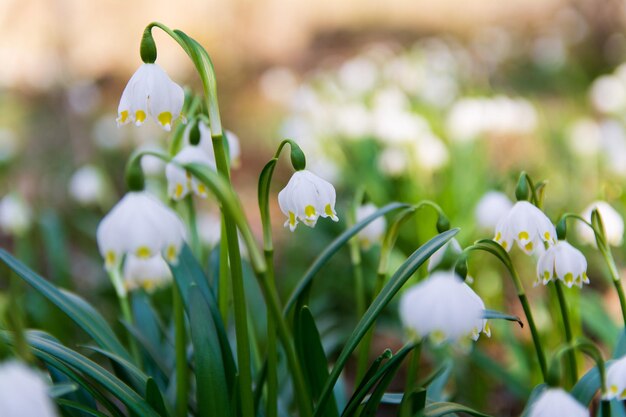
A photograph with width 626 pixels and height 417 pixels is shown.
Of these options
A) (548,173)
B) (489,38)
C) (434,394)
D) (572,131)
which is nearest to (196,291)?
(434,394)

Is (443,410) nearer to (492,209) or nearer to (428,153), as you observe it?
(492,209)

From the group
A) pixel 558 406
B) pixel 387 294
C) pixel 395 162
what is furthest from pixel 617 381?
pixel 395 162

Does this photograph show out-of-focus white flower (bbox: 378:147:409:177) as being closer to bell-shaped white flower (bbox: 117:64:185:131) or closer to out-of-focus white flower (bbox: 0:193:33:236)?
out-of-focus white flower (bbox: 0:193:33:236)

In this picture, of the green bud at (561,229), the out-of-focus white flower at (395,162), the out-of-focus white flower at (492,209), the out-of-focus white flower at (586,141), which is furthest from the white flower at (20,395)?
the out-of-focus white flower at (586,141)

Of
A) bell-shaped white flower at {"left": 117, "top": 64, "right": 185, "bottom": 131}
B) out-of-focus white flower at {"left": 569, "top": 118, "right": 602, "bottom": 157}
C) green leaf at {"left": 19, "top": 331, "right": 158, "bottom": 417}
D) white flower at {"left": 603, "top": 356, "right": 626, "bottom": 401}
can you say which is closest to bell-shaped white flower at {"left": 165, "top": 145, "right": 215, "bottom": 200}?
bell-shaped white flower at {"left": 117, "top": 64, "right": 185, "bottom": 131}

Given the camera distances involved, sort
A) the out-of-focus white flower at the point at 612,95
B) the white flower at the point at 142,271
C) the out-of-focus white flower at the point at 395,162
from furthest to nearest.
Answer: the out-of-focus white flower at the point at 612,95, the out-of-focus white flower at the point at 395,162, the white flower at the point at 142,271

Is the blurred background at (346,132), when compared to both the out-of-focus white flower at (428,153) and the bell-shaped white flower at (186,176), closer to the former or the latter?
the out-of-focus white flower at (428,153)
